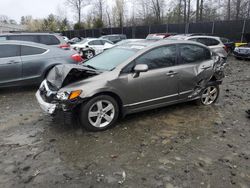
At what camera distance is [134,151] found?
3.29m

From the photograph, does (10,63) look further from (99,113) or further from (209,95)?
(209,95)

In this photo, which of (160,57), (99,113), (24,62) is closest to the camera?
(99,113)

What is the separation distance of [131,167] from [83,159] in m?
0.68

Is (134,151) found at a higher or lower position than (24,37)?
lower

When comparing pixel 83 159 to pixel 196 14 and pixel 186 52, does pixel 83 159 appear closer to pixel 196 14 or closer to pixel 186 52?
pixel 186 52

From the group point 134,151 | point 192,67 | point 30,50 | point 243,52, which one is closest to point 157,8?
point 243,52

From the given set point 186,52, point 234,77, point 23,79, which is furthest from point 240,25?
point 23,79

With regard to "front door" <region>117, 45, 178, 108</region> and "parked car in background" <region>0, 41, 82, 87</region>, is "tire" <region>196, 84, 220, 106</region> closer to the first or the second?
"front door" <region>117, 45, 178, 108</region>

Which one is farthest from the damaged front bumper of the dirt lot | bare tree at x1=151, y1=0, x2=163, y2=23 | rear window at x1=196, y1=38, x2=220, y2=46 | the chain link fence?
bare tree at x1=151, y1=0, x2=163, y2=23

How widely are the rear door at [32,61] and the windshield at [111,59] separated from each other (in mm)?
2031

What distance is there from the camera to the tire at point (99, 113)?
367cm

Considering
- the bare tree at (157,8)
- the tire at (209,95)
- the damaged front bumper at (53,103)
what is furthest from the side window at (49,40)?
the bare tree at (157,8)

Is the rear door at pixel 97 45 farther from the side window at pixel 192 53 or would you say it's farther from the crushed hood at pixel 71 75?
the crushed hood at pixel 71 75

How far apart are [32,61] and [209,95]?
4.64m
